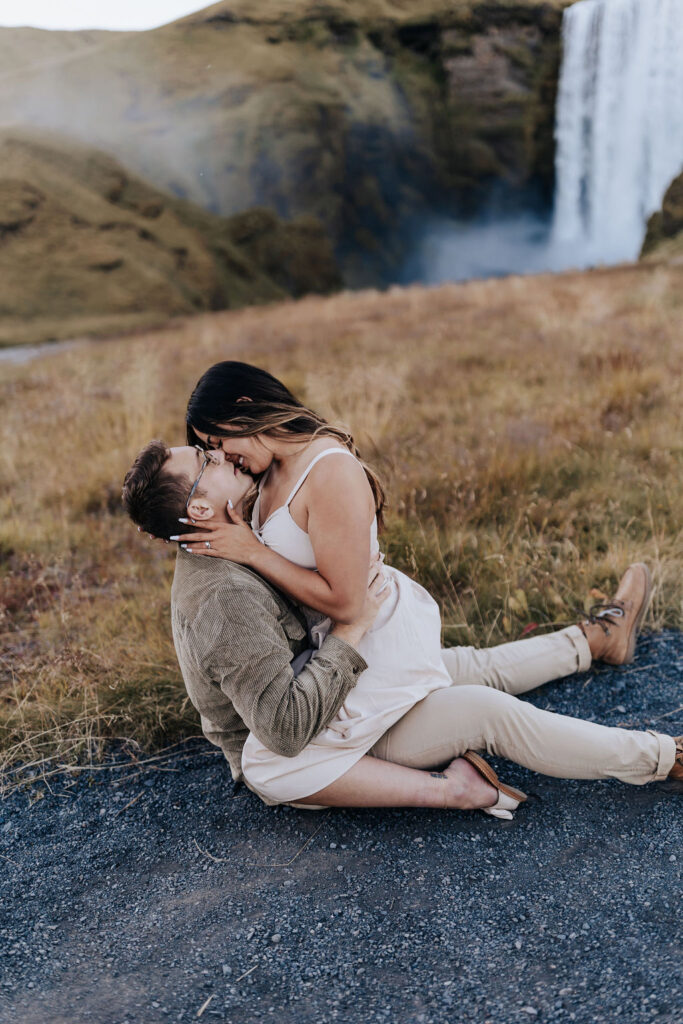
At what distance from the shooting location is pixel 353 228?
147 ft

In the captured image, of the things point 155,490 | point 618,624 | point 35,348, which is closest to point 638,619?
point 618,624

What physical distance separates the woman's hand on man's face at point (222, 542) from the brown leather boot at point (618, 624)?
Result: 1.62 meters

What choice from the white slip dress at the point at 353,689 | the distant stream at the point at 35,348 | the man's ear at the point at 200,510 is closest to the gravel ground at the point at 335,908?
the white slip dress at the point at 353,689

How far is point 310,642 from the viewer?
7.88 ft

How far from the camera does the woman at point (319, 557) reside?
2219 millimetres

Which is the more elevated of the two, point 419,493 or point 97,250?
point 419,493

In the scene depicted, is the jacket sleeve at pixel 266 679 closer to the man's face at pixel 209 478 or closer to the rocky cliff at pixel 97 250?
the man's face at pixel 209 478

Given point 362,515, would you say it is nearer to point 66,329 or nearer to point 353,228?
point 66,329

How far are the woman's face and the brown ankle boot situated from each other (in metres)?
1.55

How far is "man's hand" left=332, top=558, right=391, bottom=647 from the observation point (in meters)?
2.28

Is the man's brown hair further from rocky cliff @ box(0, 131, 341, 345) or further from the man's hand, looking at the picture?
rocky cliff @ box(0, 131, 341, 345)

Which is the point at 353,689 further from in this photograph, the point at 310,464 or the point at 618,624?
the point at 618,624

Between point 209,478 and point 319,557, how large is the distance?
0.39 meters

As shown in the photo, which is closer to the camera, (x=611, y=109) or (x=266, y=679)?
(x=266, y=679)
